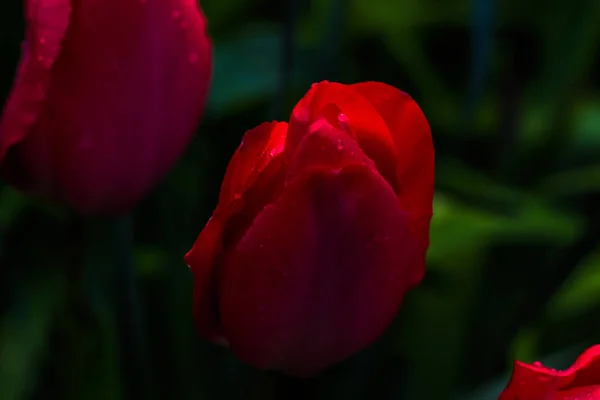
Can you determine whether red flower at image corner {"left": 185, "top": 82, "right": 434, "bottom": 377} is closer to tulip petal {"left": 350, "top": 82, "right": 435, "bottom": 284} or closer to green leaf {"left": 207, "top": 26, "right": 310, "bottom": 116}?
tulip petal {"left": 350, "top": 82, "right": 435, "bottom": 284}

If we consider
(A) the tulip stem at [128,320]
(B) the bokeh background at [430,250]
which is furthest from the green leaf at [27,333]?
(A) the tulip stem at [128,320]

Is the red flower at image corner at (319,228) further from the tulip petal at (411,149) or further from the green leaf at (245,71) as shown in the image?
the green leaf at (245,71)

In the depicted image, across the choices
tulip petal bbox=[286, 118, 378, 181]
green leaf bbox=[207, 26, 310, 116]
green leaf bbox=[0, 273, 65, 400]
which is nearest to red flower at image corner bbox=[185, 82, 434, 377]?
tulip petal bbox=[286, 118, 378, 181]

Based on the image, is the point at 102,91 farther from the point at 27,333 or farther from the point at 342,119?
the point at 27,333

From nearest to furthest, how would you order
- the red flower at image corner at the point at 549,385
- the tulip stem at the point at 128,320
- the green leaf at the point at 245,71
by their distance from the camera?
the red flower at image corner at the point at 549,385 < the tulip stem at the point at 128,320 < the green leaf at the point at 245,71

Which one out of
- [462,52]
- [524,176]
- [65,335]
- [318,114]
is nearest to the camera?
[318,114]

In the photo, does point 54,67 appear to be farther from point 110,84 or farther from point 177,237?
point 177,237

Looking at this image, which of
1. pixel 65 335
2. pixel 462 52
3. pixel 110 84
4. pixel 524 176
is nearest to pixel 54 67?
pixel 110 84
